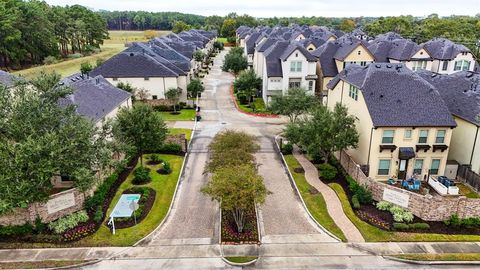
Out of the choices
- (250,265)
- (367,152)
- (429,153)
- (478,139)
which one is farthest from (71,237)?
(478,139)

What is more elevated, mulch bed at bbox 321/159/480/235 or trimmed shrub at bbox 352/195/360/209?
trimmed shrub at bbox 352/195/360/209

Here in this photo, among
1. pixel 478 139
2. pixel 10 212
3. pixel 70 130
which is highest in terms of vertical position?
pixel 70 130

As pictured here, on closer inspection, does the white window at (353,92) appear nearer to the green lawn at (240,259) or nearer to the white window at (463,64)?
the green lawn at (240,259)

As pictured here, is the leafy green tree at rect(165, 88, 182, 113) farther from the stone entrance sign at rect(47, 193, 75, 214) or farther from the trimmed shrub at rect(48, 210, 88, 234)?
the trimmed shrub at rect(48, 210, 88, 234)

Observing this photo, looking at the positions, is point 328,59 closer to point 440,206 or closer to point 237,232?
point 440,206

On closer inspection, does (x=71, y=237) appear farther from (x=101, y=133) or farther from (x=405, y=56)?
(x=405, y=56)

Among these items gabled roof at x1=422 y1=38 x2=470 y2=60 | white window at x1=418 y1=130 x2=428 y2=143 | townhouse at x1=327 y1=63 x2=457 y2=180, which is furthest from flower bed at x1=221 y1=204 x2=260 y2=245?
gabled roof at x1=422 y1=38 x2=470 y2=60

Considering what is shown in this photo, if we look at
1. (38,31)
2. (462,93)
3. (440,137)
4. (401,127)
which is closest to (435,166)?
(440,137)

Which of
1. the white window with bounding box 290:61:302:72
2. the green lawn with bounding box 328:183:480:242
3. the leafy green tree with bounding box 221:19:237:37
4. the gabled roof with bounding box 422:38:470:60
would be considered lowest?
the green lawn with bounding box 328:183:480:242
